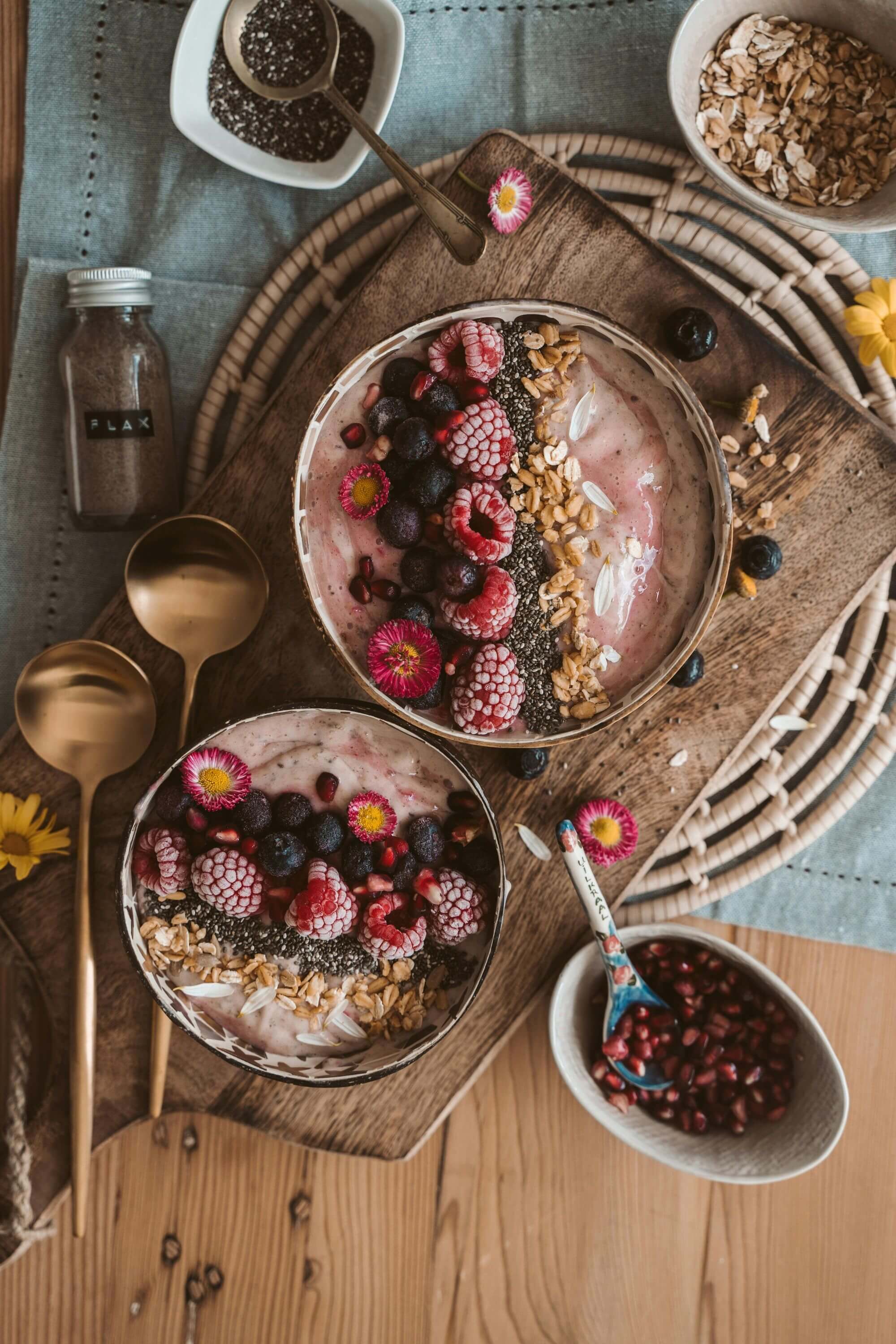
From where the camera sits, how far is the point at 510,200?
3.83 ft

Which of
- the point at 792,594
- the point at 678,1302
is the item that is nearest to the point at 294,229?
the point at 792,594

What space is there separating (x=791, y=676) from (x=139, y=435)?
0.94 meters

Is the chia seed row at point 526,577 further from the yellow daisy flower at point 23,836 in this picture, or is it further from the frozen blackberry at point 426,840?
the yellow daisy flower at point 23,836

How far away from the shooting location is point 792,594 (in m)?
1.23

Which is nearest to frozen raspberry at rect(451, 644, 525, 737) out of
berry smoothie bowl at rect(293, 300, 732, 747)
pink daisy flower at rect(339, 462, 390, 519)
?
berry smoothie bowl at rect(293, 300, 732, 747)

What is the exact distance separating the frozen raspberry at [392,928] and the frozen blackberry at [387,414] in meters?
0.56

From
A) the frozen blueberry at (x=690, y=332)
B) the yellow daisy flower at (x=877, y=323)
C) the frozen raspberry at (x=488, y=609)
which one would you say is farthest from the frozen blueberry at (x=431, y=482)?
the yellow daisy flower at (x=877, y=323)

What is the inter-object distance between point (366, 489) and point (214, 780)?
1.28ft

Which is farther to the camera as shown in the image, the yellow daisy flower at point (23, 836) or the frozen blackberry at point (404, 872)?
the yellow daisy flower at point (23, 836)

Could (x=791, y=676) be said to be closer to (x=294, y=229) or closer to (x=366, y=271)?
(x=366, y=271)

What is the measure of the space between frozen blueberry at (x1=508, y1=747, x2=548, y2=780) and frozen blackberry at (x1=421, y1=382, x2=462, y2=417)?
0.44 meters

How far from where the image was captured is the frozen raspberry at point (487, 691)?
1037mm

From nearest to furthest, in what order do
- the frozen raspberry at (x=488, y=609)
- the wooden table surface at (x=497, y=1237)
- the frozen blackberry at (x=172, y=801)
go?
the frozen raspberry at (x=488, y=609) < the frozen blackberry at (x=172, y=801) < the wooden table surface at (x=497, y=1237)

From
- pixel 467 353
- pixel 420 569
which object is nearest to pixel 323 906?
pixel 420 569
